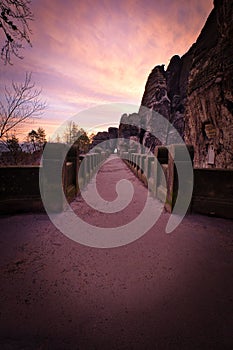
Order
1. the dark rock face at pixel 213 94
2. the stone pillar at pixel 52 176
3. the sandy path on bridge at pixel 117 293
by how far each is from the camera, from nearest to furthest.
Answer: the sandy path on bridge at pixel 117 293 < the stone pillar at pixel 52 176 < the dark rock face at pixel 213 94

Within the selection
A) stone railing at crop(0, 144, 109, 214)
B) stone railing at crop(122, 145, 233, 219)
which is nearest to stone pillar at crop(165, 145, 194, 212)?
stone railing at crop(122, 145, 233, 219)

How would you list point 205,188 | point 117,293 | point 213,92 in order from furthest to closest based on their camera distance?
point 213,92, point 205,188, point 117,293

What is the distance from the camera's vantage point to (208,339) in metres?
1.38

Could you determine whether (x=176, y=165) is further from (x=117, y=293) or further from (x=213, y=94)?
(x=213, y=94)

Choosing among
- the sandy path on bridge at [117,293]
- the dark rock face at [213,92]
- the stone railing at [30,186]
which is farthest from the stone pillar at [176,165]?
the dark rock face at [213,92]

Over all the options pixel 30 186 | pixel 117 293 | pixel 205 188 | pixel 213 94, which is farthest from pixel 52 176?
pixel 213 94

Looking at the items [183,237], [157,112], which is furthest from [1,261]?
[157,112]

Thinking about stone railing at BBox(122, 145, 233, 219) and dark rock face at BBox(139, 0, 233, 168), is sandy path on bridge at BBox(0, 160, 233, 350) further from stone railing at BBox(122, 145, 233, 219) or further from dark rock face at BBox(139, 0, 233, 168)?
dark rock face at BBox(139, 0, 233, 168)

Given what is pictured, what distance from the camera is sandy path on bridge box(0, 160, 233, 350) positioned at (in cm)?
139

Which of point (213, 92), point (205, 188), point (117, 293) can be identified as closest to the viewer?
point (117, 293)

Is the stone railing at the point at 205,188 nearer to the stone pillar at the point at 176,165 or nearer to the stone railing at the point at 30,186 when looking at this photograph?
the stone pillar at the point at 176,165

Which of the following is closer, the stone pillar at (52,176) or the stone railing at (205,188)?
the stone railing at (205,188)

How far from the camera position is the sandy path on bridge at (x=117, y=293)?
4.58 feet

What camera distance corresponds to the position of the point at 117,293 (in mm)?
1835
